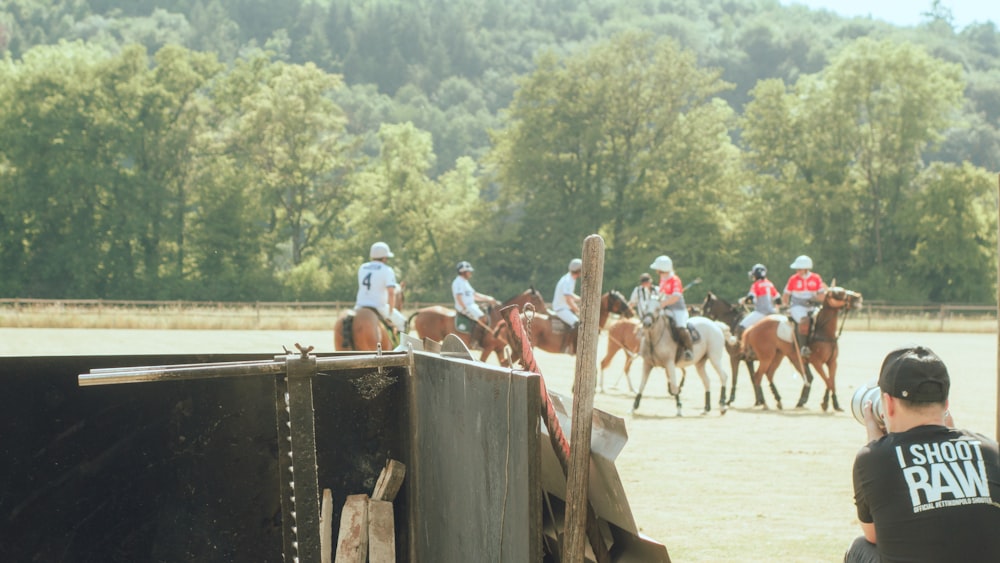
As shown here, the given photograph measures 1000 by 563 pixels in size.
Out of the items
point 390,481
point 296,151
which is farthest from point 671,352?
point 296,151

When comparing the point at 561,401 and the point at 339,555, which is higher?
the point at 561,401

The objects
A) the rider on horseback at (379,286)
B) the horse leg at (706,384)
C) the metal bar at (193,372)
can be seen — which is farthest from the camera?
the horse leg at (706,384)

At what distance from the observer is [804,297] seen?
688 inches

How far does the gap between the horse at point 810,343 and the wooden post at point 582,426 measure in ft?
43.1

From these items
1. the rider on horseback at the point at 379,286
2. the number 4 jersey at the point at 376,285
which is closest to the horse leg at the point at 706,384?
the rider on horseback at the point at 379,286

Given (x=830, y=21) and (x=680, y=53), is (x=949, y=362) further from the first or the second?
(x=830, y=21)

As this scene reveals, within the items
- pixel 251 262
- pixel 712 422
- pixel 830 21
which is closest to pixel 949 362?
pixel 712 422

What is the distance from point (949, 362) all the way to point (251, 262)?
40356 mm

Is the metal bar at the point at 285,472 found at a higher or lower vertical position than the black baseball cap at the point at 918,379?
lower

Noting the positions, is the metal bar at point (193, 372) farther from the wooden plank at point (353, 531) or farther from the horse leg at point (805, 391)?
the horse leg at point (805, 391)

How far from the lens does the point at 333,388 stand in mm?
5289

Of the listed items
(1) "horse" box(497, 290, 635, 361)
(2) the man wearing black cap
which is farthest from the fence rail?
(2) the man wearing black cap

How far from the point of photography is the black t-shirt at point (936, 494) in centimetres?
352

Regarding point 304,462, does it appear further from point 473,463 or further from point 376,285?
point 376,285
